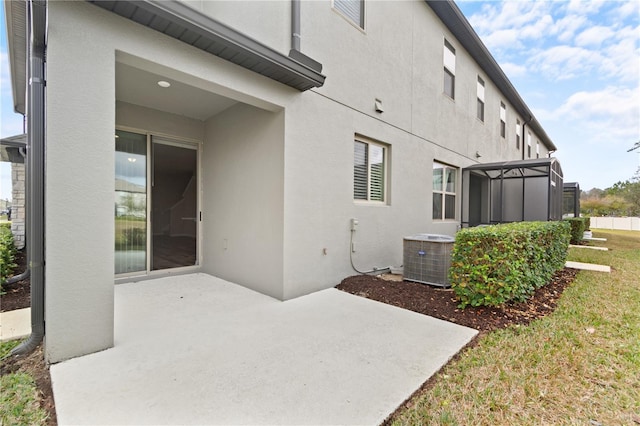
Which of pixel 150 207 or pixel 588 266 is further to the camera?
pixel 588 266

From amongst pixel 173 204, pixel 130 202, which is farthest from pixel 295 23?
pixel 173 204

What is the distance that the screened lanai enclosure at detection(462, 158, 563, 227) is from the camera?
984 cm

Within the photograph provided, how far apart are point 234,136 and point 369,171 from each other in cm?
279

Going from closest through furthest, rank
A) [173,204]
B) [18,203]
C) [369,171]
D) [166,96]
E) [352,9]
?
[166,96]
[352,9]
[369,171]
[18,203]
[173,204]

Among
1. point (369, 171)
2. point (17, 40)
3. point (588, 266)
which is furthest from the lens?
point (588, 266)

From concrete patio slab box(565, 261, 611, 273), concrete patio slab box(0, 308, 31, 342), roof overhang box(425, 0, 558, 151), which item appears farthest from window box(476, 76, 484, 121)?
concrete patio slab box(0, 308, 31, 342)

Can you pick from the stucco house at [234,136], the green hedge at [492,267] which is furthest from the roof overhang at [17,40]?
the green hedge at [492,267]

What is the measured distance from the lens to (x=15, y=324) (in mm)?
3260

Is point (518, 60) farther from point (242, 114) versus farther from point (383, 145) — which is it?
point (242, 114)

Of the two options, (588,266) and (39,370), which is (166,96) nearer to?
(39,370)

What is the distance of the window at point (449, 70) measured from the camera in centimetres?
862

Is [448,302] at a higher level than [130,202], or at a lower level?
Answer: lower

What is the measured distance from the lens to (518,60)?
48.7 ft

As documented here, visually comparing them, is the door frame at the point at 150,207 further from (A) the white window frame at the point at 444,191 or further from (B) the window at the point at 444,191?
(B) the window at the point at 444,191
